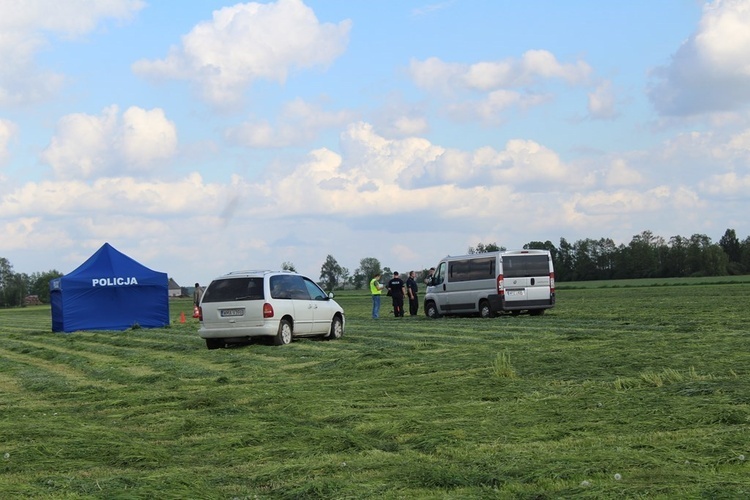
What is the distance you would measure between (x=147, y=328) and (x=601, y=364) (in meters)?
22.7

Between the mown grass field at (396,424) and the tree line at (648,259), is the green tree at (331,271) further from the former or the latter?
the mown grass field at (396,424)

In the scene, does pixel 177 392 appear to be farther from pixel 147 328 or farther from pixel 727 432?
pixel 147 328

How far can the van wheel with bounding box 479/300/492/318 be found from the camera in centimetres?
3033

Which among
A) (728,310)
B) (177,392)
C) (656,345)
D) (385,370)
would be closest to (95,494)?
(177,392)

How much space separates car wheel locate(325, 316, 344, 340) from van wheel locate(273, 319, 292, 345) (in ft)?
6.06

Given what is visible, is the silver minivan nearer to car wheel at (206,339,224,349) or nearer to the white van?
car wheel at (206,339,224,349)

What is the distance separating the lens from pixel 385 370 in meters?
14.4

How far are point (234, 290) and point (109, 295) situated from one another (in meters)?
13.4

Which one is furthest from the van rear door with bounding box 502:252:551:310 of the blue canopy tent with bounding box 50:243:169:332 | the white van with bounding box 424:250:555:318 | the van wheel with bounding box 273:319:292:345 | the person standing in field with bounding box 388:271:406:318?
the blue canopy tent with bounding box 50:243:169:332

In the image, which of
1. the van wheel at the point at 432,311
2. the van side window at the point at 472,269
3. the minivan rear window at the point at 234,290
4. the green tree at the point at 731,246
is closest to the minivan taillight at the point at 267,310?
the minivan rear window at the point at 234,290

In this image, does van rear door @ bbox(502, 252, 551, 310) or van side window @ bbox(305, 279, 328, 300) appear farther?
van rear door @ bbox(502, 252, 551, 310)

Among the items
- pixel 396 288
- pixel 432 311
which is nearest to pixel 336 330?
pixel 432 311

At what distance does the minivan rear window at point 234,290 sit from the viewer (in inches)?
838

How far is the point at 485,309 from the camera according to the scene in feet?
99.9
